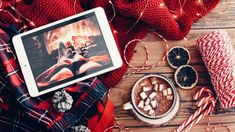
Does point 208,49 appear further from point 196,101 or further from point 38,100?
point 38,100

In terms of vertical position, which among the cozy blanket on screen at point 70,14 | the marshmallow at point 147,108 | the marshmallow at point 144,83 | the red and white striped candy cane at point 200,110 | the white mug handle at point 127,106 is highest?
the cozy blanket on screen at point 70,14

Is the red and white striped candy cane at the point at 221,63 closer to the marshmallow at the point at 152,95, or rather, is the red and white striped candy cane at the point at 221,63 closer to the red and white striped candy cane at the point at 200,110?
the red and white striped candy cane at the point at 200,110

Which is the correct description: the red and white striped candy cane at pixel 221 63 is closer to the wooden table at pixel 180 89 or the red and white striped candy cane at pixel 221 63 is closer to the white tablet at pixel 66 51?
the wooden table at pixel 180 89

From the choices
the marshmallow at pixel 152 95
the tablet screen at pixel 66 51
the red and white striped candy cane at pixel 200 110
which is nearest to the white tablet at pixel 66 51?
the tablet screen at pixel 66 51

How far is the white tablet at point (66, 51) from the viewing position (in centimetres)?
120

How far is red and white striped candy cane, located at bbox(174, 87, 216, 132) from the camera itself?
→ 1.23 metres

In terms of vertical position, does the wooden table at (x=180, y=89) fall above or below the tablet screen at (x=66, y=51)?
below

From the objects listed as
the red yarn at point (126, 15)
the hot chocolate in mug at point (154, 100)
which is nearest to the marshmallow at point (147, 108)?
the hot chocolate in mug at point (154, 100)

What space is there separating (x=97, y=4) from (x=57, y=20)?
117 millimetres

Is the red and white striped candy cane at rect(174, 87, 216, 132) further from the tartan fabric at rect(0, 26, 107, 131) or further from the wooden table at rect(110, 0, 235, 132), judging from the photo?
the tartan fabric at rect(0, 26, 107, 131)

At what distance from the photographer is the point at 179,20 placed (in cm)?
132

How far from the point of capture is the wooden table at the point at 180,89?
1.24 m

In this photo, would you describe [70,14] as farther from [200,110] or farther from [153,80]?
[200,110]

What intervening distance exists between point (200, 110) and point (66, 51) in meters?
0.36
